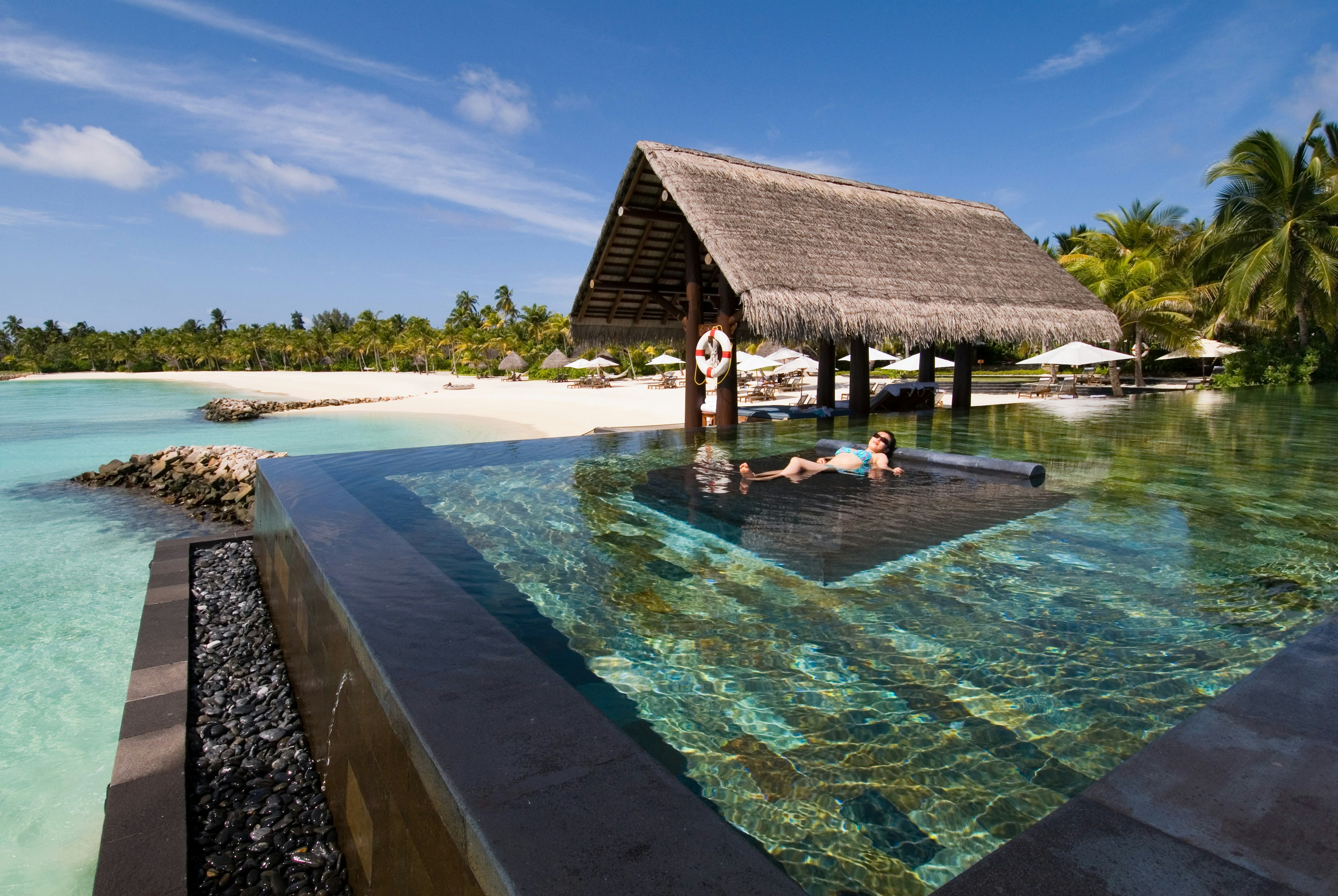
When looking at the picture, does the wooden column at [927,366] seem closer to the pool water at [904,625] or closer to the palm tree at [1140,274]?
the palm tree at [1140,274]

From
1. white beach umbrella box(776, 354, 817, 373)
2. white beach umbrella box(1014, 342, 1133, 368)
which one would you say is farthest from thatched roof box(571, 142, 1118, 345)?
white beach umbrella box(776, 354, 817, 373)

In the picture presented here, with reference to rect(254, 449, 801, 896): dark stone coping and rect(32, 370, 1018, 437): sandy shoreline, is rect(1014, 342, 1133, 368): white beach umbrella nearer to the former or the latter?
rect(32, 370, 1018, 437): sandy shoreline

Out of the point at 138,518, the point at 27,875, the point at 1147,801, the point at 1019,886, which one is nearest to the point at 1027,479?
the point at 1147,801

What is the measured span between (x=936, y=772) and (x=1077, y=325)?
12.5 metres

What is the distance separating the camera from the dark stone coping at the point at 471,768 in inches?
54.2

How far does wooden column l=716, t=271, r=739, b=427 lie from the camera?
9.83 m

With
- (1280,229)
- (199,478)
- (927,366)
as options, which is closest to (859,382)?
(927,366)

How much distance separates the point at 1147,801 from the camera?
1.56 metres

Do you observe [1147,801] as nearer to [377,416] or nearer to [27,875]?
[27,875]

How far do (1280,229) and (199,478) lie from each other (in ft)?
82.4

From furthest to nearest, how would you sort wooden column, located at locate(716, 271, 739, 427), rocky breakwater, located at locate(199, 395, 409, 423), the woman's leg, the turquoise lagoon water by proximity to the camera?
rocky breakwater, located at locate(199, 395, 409, 423) < wooden column, located at locate(716, 271, 739, 427) < the woman's leg < the turquoise lagoon water

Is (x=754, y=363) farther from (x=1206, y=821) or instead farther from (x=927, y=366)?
A: (x=1206, y=821)

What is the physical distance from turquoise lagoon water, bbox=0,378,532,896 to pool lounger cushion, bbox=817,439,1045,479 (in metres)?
5.78

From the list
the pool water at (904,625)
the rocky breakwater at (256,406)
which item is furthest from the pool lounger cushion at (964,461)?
the rocky breakwater at (256,406)
